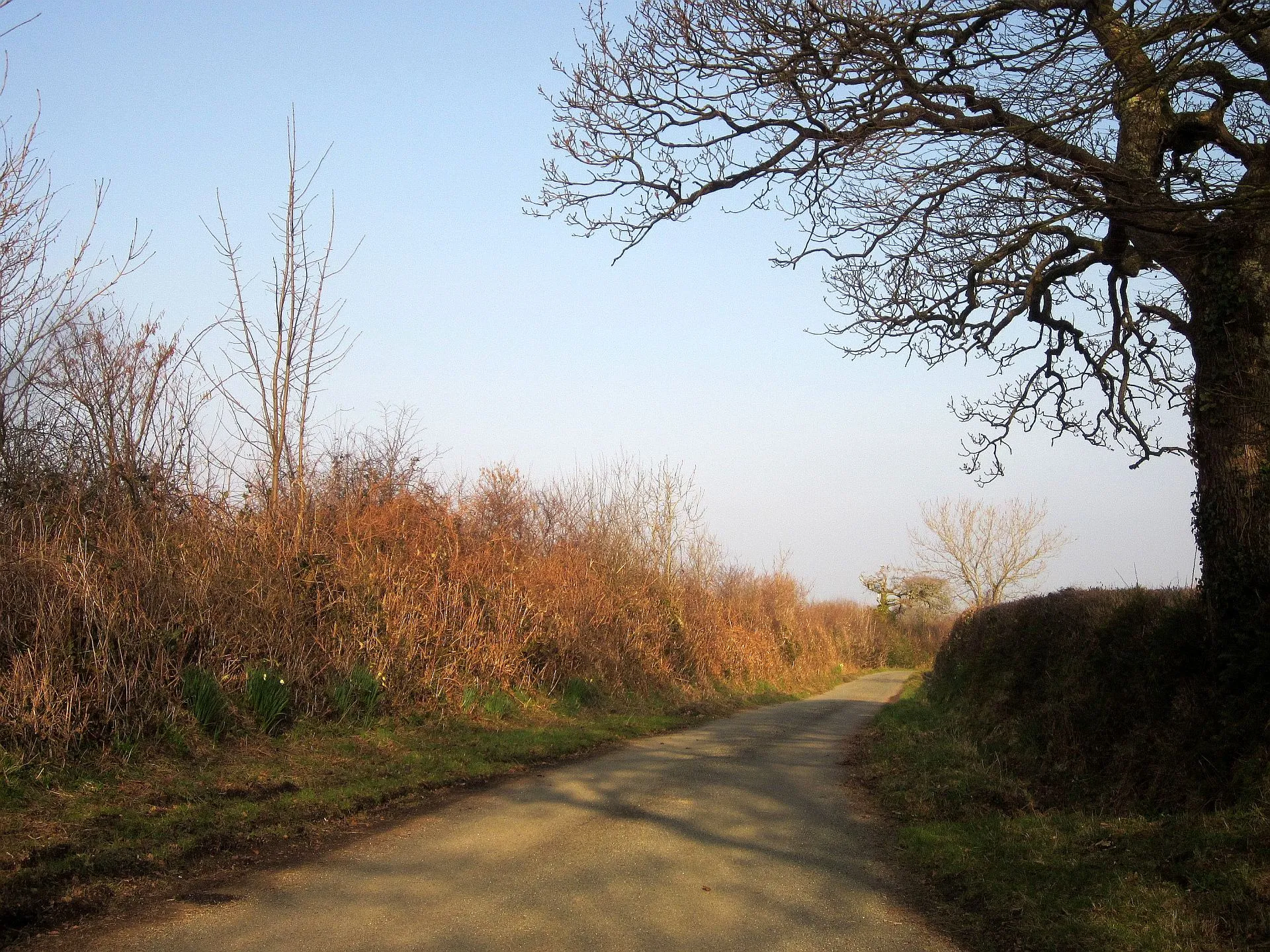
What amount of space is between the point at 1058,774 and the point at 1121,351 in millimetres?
5574

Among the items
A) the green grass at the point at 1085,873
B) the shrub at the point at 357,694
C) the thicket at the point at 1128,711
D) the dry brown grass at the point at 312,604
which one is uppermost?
the dry brown grass at the point at 312,604

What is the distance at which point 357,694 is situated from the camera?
11.9 m

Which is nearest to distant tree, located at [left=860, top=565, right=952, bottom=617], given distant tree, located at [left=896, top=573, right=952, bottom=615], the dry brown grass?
distant tree, located at [left=896, top=573, right=952, bottom=615]

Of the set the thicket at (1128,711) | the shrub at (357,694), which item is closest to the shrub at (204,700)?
the shrub at (357,694)

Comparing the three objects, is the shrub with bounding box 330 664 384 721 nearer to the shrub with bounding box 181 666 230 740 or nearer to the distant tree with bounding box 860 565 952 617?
the shrub with bounding box 181 666 230 740

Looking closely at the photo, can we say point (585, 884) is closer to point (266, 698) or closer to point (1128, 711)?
point (266, 698)

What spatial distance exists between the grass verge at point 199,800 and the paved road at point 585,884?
1.71 ft

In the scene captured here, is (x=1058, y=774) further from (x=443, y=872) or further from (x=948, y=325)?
(x=443, y=872)

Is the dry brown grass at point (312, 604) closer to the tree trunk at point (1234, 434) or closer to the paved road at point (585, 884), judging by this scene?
the paved road at point (585, 884)

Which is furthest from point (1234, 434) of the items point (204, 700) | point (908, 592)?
point (908, 592)

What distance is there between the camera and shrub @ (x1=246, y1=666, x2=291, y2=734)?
32.7 feet

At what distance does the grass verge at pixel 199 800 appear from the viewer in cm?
574

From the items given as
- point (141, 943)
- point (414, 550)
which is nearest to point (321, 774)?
point (141, 943)

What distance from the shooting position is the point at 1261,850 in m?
5.67
